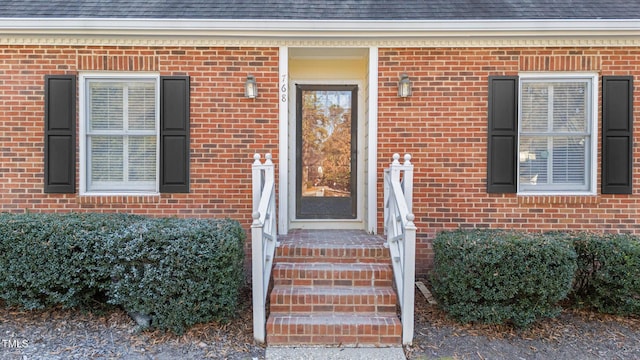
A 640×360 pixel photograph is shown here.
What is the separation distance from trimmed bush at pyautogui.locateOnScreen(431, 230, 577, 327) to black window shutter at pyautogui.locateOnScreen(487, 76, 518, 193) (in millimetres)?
1261

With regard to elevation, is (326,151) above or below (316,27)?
below

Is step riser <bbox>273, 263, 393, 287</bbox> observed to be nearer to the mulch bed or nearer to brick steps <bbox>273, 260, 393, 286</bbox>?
brick steps <bbox>273, 260, 393, 286</bbox>

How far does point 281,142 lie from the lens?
4.88 metres

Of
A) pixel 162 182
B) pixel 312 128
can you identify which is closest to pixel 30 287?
pixel 162 182

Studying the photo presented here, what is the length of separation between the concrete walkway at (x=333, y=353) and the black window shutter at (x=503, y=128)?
2.59 m

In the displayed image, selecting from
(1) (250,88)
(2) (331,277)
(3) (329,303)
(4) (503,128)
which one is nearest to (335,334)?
(3) (329,303)

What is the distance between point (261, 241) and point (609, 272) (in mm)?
3422

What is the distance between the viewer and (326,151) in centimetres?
555

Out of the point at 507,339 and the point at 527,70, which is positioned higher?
the point at 527,70

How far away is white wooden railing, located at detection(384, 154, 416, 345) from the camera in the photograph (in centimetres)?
356

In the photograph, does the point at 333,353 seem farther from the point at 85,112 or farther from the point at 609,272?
the point at 85,112

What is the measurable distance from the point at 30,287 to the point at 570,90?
6.35m

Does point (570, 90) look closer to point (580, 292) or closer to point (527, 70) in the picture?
point (527, 70)

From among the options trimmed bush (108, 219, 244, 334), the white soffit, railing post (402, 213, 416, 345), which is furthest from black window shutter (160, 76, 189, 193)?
railing post (402, 213, 416, 345)
